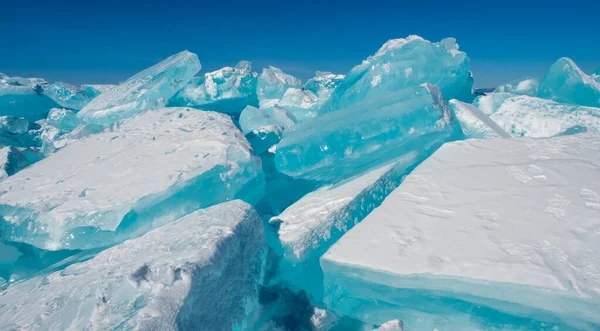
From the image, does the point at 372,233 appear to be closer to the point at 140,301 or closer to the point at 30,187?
the point at 140,301

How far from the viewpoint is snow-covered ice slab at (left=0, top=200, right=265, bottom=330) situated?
100 centimetres

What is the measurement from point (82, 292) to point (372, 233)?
0.99m

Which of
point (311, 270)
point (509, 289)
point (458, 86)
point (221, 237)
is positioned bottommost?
point (311, 270)

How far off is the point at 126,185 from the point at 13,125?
2668 mm

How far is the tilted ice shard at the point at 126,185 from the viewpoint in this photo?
1669mm

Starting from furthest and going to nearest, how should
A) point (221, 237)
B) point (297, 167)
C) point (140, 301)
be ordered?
point (297, 167) → point (221, 237) → point (140, 301)

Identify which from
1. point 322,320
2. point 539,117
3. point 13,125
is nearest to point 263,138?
point 322,320

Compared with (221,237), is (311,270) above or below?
below

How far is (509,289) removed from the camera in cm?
115

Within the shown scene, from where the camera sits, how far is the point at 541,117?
3.03 m

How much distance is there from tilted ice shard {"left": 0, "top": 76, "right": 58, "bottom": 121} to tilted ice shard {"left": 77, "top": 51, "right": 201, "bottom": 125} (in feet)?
3.96

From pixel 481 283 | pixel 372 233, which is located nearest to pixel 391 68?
pixel 372 233

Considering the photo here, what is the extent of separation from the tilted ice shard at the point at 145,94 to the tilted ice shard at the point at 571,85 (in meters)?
3.38

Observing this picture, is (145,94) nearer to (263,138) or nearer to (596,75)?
(263,138)
